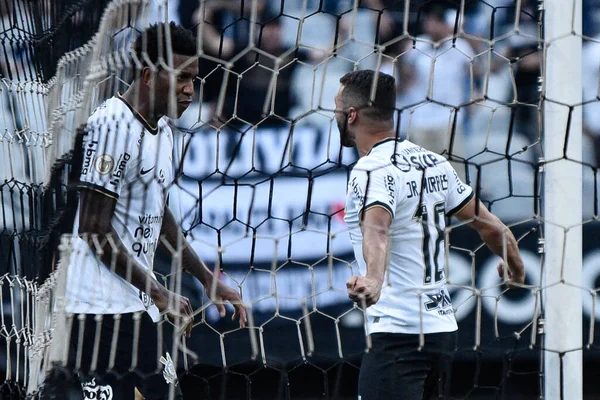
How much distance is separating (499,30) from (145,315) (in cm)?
168

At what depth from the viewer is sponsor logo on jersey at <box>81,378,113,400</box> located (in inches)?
112

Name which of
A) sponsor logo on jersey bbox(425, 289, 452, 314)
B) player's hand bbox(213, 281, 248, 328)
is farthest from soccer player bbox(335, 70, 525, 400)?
player's hand bbox(213, 281, 248, 328)

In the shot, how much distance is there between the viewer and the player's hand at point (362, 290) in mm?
2549

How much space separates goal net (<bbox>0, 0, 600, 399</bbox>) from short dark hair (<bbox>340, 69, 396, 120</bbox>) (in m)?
0.05

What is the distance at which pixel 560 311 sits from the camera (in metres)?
2.58

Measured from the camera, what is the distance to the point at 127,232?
116 inches

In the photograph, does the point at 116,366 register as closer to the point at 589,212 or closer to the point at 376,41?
the point at 376,41

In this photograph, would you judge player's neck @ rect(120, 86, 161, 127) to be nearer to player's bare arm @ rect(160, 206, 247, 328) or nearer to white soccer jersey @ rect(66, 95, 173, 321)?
white soccer jersey @ rect(66, 95, 173, 321)

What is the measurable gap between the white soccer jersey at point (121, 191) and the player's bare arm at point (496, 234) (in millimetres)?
892

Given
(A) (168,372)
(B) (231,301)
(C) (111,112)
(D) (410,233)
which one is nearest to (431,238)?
(D) (410,233)

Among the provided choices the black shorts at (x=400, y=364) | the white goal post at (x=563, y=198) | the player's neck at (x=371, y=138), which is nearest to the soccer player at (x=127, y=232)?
the black shorts at (x=400, y=364)

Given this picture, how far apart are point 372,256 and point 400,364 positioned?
1.26 feet

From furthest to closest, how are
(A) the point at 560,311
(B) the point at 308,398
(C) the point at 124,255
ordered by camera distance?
(B) the point at 308,398 → (C) the point at 124,255 → (A) the point at 560,311

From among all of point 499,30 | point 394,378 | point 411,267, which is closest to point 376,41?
point 499,30
